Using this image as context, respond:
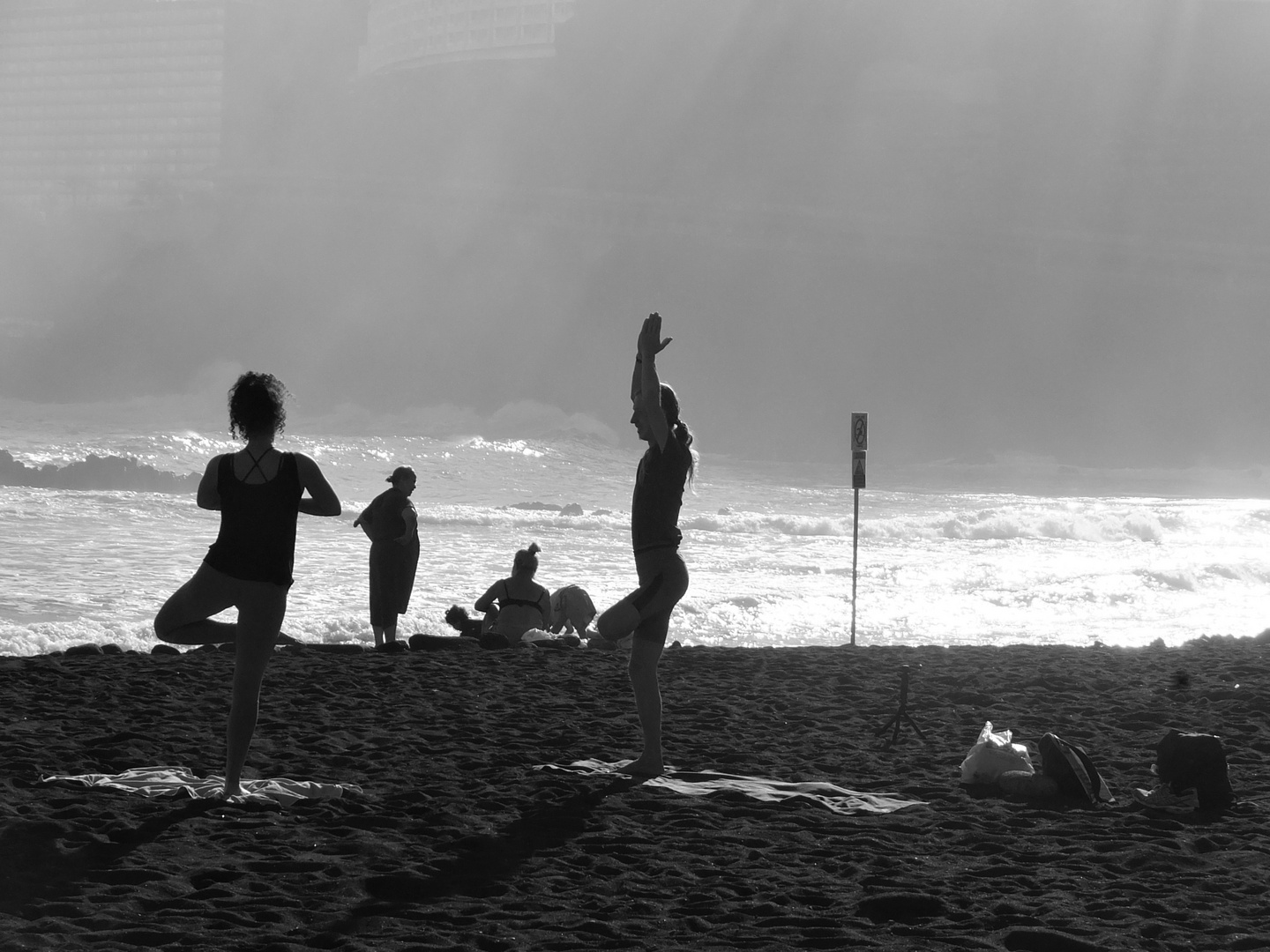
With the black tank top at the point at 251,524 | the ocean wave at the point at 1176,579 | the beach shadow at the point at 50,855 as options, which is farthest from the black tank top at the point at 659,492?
the ocean wave at the point at 1176,579

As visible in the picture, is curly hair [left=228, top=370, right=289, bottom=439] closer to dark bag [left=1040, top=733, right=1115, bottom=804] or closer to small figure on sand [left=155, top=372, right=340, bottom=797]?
small figure on sand [left=155, top=372, right=340, bottom=797]

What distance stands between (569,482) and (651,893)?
229 feet

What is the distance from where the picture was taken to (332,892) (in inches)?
156

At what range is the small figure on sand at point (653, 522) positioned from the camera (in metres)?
5.48

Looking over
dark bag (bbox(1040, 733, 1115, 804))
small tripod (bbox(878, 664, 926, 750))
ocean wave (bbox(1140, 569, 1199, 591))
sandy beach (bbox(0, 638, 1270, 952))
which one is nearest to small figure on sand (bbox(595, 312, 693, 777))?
sandy beach (bbox(0, 638, 1270, 952))

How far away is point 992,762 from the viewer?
602cm

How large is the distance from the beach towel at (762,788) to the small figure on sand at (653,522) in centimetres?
40

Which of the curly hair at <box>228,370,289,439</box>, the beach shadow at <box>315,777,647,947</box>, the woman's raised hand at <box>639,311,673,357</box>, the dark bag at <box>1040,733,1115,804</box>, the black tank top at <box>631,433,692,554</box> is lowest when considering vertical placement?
the beach shadow at <box>315,777,647,947</box>

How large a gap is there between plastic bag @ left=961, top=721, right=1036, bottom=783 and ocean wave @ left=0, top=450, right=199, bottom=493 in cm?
5368

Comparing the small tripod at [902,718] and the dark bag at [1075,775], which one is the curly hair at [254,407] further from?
the small tripod at [902,718]

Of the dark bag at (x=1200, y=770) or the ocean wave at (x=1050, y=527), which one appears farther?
the ocean wave at (x=1050, y=527)

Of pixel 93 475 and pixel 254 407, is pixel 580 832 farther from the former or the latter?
pixel 93 475

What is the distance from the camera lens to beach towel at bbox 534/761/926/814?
18.1 ft

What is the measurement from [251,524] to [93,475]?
56.1m
